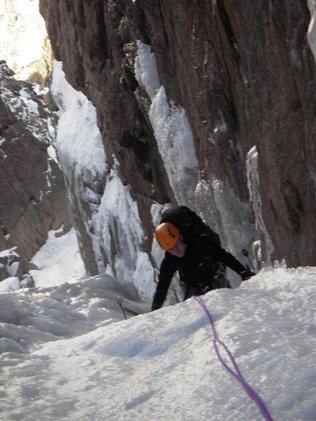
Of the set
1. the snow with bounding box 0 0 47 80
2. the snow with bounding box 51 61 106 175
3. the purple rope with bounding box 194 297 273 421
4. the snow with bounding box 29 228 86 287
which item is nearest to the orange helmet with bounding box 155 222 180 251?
the purple rope with bounding box 194 297 273 421

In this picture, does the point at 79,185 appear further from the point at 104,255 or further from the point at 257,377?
the point at 257,377

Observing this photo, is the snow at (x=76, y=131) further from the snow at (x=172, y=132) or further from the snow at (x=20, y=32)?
the snow at (x=20, y=32)

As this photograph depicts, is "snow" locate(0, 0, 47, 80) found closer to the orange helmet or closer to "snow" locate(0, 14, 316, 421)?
"snow" locate(0, 14, 316, 421)

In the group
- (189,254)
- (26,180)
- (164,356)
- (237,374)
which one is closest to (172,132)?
(189,254)

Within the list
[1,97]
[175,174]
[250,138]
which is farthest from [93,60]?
[1,97]

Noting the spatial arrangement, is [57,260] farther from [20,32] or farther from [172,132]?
[20,32]

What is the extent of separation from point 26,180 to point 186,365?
1426 inches

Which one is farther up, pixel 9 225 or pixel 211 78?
pixel 211 78

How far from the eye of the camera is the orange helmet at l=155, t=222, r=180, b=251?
16.5 ft

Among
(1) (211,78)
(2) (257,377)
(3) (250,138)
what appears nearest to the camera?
(2) (257,377)

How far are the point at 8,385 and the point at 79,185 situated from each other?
57.0 ft

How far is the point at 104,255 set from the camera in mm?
19688

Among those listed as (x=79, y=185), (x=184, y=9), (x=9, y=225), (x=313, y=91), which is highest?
(x=184, y=9)

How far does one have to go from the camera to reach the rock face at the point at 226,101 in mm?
6148
